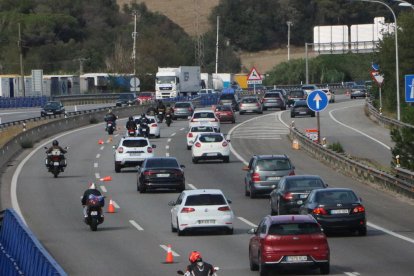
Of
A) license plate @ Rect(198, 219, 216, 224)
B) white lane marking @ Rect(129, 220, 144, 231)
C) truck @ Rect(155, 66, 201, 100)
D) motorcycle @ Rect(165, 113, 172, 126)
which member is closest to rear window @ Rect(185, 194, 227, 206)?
license plate @ Rect(198, 219, 216, 224)

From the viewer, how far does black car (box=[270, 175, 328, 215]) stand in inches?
1330

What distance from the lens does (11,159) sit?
59.3 metres

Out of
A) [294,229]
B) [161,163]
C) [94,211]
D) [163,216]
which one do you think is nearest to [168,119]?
[161,163]

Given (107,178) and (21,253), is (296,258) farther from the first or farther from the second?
(107,178)

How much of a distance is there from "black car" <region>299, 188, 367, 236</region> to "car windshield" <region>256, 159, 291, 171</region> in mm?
10985

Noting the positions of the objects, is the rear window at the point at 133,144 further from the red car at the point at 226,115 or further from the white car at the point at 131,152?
the red car at the point at 226,115

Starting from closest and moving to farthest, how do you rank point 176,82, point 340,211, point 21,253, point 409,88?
1. point 21,253
2. point 340,211
3. point 409,88
4. point 176,82

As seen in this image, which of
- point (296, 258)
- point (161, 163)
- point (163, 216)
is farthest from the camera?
point (161, 163)

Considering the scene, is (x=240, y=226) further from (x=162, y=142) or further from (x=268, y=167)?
(x=162, y=142)

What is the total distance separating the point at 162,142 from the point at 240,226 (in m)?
34.2

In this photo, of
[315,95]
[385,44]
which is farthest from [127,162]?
[385,44]

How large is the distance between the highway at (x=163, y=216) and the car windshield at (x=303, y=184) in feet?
5.18

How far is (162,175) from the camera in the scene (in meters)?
42.8

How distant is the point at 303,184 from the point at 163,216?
15.5 feet
